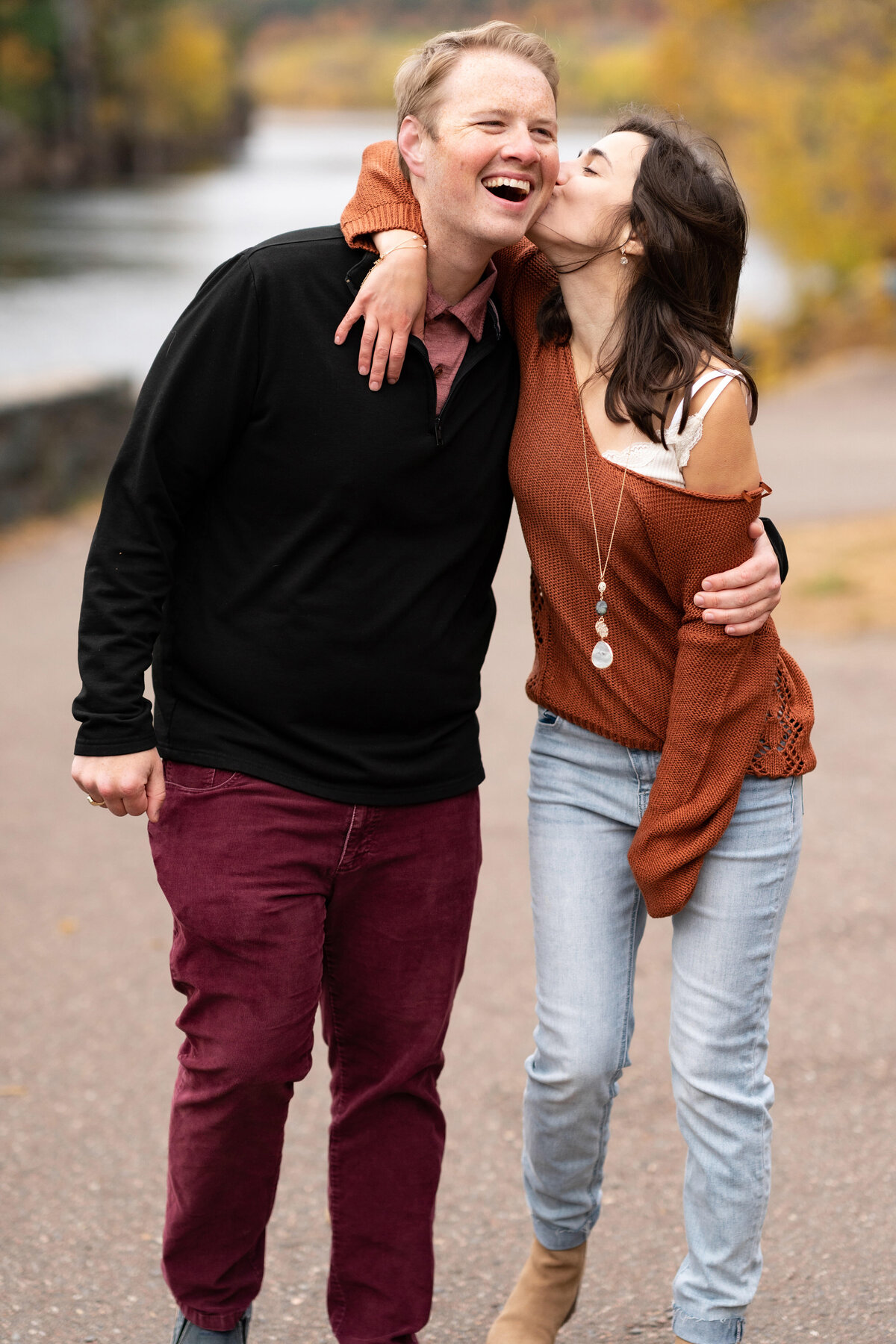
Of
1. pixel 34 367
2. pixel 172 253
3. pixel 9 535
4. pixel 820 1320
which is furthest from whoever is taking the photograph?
pixel 172 253

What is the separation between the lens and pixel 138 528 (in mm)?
2309

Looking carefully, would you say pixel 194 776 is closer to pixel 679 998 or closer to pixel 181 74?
pixel 679 998

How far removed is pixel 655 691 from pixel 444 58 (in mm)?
1015

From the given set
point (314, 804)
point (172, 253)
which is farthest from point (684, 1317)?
point (172, 253)

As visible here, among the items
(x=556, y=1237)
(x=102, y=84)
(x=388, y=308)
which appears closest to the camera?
(x=388, y=308)

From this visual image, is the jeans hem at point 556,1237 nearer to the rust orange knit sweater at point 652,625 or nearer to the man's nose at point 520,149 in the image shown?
the rust orange knit sweater at point 652,625

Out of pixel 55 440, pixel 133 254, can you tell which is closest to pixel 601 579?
pixel 55 440

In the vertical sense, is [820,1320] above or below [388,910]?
below

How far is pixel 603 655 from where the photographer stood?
2.43 meters

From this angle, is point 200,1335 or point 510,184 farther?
point 200,1335

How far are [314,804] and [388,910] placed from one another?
9.6 inches

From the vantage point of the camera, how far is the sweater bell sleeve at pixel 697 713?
7.61ft

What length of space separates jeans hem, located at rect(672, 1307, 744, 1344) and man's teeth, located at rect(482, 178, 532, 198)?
174 centimetres

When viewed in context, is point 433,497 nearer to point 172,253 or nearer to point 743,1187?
point 743,1187
